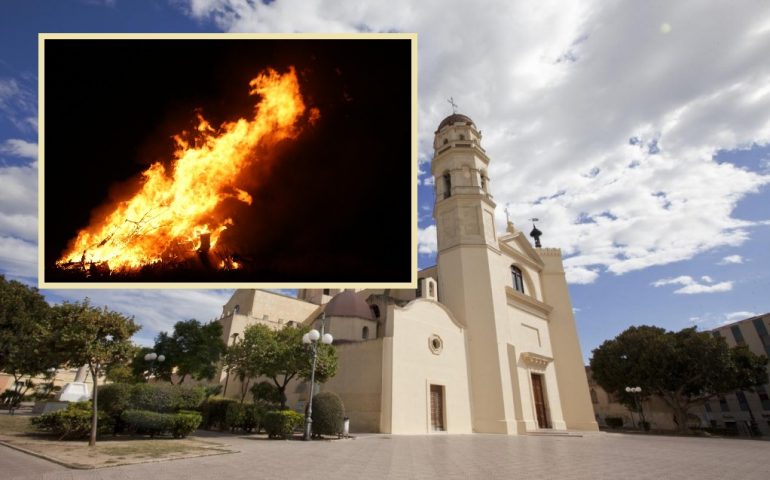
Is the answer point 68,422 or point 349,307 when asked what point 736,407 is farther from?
point 68,422

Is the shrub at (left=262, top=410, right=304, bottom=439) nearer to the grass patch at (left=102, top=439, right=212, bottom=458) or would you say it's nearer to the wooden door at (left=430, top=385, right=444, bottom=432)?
the grass patch at (left=102, top=439, right=212, bottom=458)

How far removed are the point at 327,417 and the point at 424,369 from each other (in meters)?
6.77

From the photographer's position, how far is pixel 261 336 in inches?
761

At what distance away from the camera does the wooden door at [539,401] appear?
23.7 m

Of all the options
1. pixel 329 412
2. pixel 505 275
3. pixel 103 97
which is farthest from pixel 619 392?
pixel 103 97

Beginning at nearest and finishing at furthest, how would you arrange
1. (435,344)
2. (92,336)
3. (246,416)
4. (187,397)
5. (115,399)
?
(92,336), (115,399), (187,397), (246,416), (435,344)

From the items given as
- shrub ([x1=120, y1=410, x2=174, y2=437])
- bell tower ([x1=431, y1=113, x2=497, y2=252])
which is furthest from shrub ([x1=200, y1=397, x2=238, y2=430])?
bell tower ([x1=431, y1=113, x2=497, y2=252])

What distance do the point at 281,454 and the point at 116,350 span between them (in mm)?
5965

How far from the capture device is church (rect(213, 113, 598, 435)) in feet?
62.5

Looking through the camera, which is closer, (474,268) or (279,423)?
(279,423)

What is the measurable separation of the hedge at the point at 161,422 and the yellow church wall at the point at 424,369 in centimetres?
858

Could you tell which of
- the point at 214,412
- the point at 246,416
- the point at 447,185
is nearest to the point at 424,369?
the point at 246,416

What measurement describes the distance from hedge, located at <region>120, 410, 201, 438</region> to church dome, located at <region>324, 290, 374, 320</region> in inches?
537

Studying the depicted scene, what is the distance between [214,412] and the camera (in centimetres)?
1909
